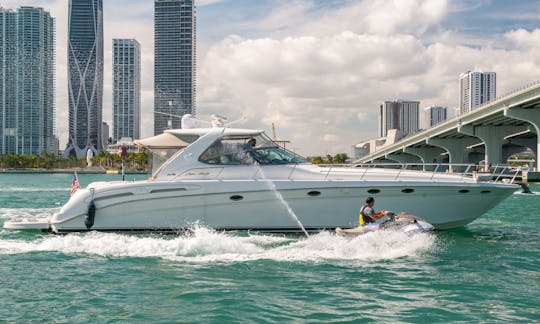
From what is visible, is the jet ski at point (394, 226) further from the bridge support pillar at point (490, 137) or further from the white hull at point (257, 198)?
the bridge support pillar at point (490, 137)

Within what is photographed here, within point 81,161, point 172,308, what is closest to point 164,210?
point 172,308

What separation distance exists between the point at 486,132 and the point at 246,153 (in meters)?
53.8

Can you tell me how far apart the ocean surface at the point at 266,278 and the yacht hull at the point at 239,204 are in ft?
1.24

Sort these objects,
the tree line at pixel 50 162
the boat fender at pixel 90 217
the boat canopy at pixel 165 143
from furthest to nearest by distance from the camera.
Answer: the tree line at pixel 50 162, the boat canopy at pixel 165 143, the boat fender at pixel 90 217

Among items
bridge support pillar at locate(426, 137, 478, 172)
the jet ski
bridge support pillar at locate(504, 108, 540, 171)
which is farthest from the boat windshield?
bridge support pillar at locate(426, 137, 478, 172)

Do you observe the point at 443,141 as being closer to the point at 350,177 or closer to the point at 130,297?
the point at 350,177

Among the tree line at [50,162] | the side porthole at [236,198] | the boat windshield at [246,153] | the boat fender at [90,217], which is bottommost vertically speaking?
the tree line at [50,162]

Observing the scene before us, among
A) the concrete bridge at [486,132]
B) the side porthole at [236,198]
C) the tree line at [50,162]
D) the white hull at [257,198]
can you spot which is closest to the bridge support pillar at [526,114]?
the concrete bridge at [486,132]

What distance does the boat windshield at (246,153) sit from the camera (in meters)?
13.6

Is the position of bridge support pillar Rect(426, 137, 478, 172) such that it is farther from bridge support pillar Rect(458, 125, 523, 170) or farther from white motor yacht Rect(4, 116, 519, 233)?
white motor yacht Rect(4, 116, 519, 233)

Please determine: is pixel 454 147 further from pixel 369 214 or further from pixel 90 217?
pixel 90 217

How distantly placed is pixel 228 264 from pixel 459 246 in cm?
537

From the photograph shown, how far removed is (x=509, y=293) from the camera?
8328 mm

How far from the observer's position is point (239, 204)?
42.5 feet
